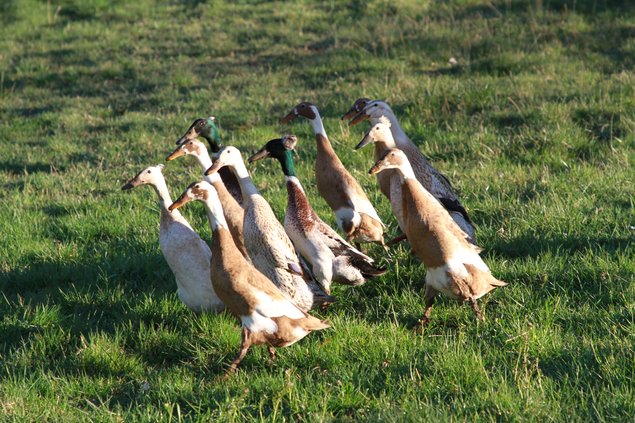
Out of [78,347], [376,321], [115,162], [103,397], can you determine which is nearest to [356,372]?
[376,321]

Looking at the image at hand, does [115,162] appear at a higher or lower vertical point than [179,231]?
lower

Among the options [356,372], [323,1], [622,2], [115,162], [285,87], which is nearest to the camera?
[356,372]

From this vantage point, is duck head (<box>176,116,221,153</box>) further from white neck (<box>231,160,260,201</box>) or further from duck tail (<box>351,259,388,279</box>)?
duck tail (<box>351,259,388,279</box>)

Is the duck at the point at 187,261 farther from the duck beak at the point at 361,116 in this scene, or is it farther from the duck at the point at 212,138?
the duck beak at the point at 361,116

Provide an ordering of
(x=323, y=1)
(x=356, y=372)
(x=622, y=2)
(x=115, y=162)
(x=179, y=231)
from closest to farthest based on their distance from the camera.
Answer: (x=356, y=372)
(x=179, y=231)
(x=115, y=162)
(x=622, y=2)
(x=323, y=1)

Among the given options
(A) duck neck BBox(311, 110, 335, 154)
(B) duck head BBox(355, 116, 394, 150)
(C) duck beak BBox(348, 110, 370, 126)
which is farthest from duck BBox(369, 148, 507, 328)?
(C) duck beak BBox(348, 110, 370, 126)

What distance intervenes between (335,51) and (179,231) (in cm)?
761

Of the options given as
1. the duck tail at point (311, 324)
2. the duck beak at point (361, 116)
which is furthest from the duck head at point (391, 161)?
the duck beak at point (361, 116)

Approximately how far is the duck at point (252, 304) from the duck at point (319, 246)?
28.2 inches

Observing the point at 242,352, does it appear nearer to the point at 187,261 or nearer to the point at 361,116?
the point at 187,261

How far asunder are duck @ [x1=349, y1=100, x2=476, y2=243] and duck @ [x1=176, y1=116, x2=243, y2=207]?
1.25m

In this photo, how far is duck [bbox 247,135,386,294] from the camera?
17.9 ft

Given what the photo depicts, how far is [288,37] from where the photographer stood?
13906mm

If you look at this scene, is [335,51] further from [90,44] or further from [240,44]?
[90,44]
